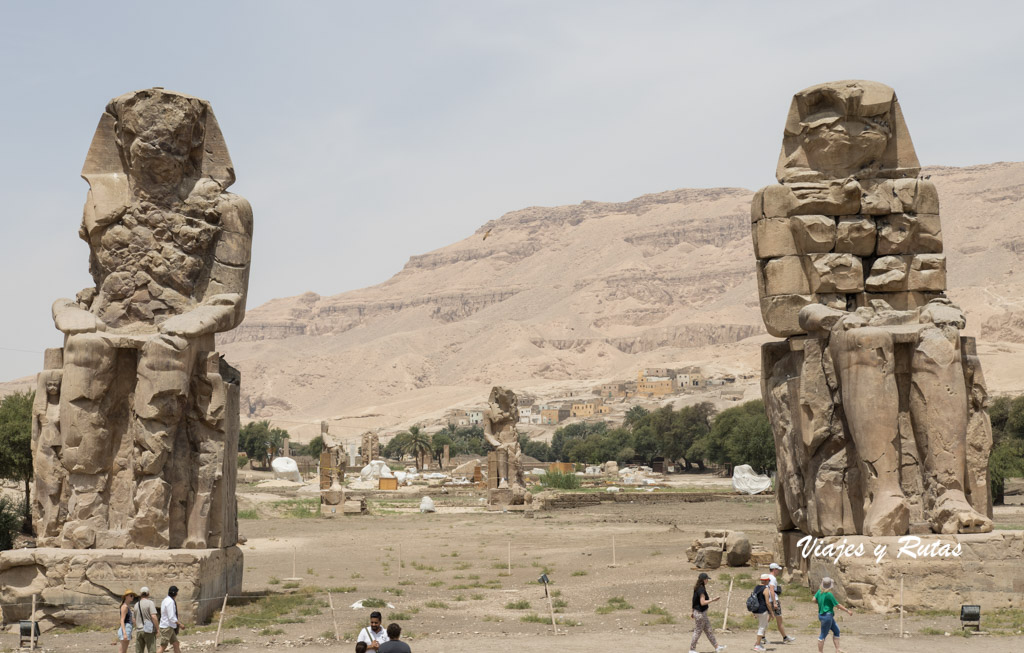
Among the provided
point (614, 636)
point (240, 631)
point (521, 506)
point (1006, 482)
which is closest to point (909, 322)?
point (614, 636)

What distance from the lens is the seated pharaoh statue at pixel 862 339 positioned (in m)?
10.8

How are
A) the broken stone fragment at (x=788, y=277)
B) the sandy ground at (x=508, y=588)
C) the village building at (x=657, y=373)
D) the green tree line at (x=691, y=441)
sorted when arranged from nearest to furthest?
the sandy ground at (x=508, y=588), the broken stone fragment at (x=788, y=277), the green tree line at (x=691, y=441), the village building at (x=657, y=373)

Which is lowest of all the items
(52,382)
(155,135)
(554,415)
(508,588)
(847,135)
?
(508,588)

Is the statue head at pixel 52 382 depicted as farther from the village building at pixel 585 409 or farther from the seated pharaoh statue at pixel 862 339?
the village building at pixel 585 409

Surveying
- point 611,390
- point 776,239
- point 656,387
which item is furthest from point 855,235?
point 611,390

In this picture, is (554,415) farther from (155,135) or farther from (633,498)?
(155,135)

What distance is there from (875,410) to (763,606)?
2.32 metres

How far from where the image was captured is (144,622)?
9.04 metres

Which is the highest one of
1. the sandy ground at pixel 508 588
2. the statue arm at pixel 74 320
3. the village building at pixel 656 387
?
the village building at pixel 656 387

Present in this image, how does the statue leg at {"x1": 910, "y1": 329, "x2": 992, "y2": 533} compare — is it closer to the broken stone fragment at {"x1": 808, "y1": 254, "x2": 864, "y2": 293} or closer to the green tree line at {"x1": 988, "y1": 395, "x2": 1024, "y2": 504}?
the broken stone fragment at {"x1": 808, "y1": 254, "x2": 864, "y2": 293}

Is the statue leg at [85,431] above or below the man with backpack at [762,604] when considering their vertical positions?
above

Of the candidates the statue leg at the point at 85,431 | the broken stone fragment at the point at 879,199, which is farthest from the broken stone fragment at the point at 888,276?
the statue leg at the point at 85,431

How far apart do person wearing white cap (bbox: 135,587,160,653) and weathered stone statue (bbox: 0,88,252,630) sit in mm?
1100

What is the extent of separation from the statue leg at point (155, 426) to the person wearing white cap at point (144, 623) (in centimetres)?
140
